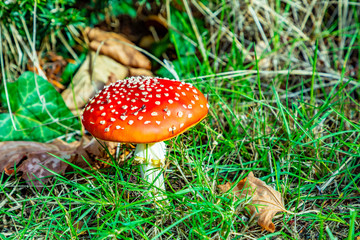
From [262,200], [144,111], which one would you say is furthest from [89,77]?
[262,200]

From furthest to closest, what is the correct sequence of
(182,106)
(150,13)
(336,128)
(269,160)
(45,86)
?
1. (150,13)
2. (45,86)
3. (336,128)
4. (269,160)
5. (182,106)

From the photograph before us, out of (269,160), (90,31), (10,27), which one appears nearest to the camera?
(269,160)

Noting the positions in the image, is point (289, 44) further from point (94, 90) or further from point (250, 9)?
point (94, 90)

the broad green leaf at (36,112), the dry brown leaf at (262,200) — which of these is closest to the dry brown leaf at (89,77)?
the broad green leaf at (36,112)

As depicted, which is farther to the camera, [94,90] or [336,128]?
[94,90]

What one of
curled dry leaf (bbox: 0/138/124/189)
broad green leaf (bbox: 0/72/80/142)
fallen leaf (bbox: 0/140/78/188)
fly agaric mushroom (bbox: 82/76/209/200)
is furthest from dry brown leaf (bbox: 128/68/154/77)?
fly agaric mushroom (bbox: 82/76/209/200)

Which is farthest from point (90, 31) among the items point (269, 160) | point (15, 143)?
point (269, 160)

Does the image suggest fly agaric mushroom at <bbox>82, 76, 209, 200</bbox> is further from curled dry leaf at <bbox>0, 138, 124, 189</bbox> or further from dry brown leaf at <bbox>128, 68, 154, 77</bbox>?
dry brown leaf at <bbox>128, 68, 154, 77</bbox>

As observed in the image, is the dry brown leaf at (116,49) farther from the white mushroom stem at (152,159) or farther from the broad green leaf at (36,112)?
the white mushroom stem at (152,159)
